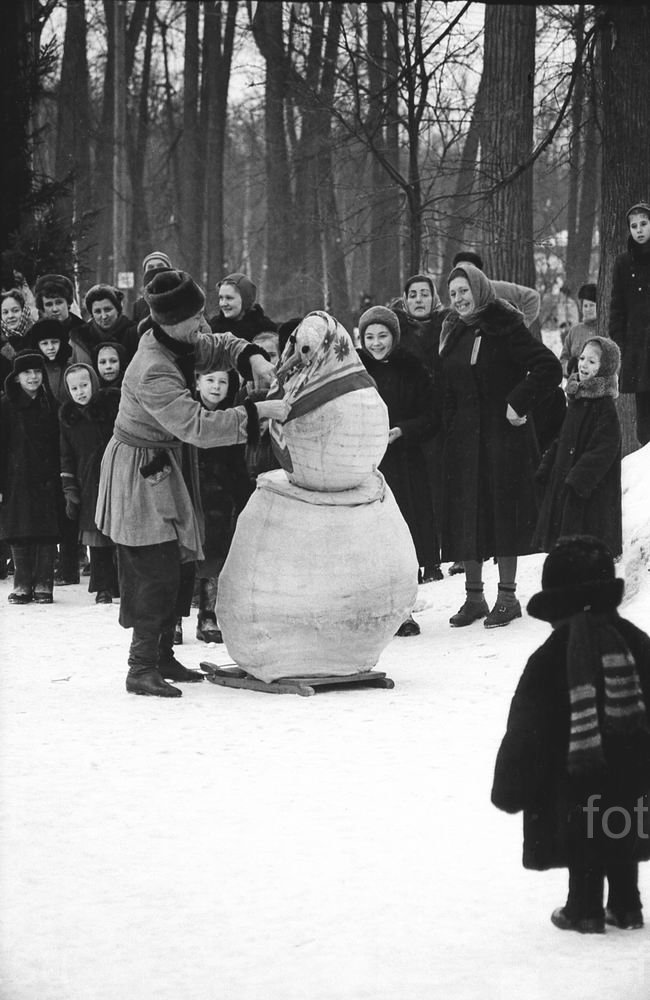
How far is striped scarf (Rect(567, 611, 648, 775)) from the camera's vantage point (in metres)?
3.76

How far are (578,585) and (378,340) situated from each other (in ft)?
15.3

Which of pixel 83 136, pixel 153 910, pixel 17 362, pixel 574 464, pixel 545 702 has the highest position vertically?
pixel 83 136

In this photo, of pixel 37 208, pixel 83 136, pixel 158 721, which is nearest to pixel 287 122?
pixel 83 136

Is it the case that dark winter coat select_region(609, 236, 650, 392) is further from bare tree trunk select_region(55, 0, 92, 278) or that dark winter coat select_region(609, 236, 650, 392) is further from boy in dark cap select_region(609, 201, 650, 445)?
bare tree trunk select_region(55, 0, 92, 278)

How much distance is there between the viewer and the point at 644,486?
914 centimetres

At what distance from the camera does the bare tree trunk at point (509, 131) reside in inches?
453

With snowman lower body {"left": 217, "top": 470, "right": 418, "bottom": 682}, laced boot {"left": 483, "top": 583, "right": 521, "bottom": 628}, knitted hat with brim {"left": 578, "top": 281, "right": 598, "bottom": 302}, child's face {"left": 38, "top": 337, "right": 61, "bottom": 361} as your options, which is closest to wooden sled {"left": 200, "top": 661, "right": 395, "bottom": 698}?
snowman lower body {"left": 217, "top": 470, "right": 418, "bottom": 682}

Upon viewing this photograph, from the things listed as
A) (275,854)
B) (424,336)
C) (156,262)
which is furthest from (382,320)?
(275,854)

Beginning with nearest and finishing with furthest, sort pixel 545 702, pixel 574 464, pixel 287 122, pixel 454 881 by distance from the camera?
1. pixel 545 702
2. pixel 454 881
3. pixel 574 464
4. pixel 287 122

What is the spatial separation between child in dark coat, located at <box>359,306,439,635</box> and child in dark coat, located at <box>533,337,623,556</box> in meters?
0.80

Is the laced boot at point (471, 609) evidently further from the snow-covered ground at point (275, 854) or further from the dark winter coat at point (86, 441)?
the dark winter coat at point (86, 441)

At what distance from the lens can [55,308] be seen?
10.7m

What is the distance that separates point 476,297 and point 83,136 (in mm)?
22272

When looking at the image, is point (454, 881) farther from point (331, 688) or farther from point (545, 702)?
point (331, 688)
